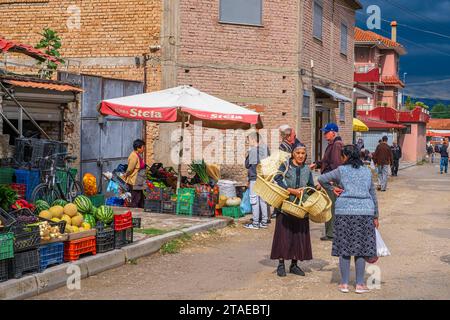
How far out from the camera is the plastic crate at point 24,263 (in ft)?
22.9

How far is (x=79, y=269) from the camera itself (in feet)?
25.5

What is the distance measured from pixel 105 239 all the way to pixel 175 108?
4.35 meters

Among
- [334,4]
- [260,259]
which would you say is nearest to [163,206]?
[260,259]

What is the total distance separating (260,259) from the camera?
31.2 ft

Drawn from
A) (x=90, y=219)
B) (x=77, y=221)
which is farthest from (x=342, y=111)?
(x=77, y=221)

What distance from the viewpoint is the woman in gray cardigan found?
7191 millimetres

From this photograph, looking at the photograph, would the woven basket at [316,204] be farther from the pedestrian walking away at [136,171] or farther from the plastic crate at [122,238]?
the pedestrian walking away at [136,171]

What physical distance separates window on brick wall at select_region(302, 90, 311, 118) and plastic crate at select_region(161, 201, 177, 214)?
934 centimetres

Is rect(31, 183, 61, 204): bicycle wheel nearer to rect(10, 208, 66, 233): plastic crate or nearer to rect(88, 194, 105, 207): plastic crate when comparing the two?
rect(88, 194, 105, 207): plastic crate

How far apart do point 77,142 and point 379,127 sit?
34.5 meters

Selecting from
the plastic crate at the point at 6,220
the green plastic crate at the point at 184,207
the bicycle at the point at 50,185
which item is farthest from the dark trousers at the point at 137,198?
the plastic crate at the point at 6,220

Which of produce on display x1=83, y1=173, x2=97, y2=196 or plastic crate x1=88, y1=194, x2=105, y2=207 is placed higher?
produce on display x1=83, y1=173, x2=97, y2=196

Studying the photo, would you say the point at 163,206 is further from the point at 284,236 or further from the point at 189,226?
the point at 284,236

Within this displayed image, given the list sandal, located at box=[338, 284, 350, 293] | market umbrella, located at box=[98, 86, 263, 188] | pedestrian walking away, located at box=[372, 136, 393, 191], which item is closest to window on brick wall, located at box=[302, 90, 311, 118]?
pedestrian walking away, located at box=[372, 136, 393, 191]
